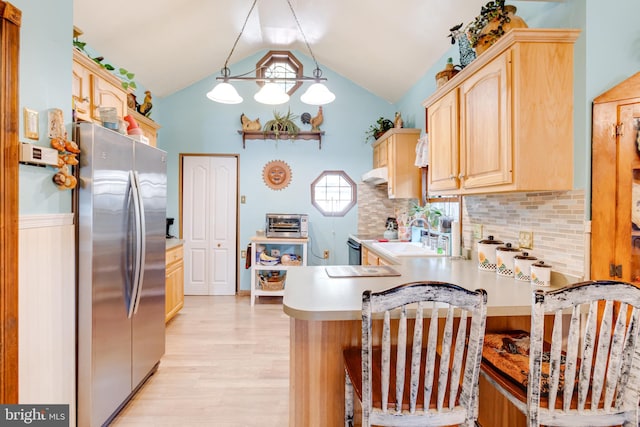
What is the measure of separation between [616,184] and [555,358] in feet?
3.29

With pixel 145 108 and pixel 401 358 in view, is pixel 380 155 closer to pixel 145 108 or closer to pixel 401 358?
pixel 145 108

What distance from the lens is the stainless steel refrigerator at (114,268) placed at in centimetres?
178

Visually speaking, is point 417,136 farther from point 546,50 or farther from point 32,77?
point 32,77

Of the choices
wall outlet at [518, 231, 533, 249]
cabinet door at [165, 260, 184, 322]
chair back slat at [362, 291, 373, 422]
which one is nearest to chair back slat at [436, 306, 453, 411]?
chair back slat at [362, 291, 373, 422]

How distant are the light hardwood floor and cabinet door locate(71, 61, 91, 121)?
74.9 inches

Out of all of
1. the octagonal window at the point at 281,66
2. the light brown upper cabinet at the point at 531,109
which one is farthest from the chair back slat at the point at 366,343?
the octagonal window at the point at 281,66

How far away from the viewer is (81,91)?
2236 mm

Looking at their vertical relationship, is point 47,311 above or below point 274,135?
below

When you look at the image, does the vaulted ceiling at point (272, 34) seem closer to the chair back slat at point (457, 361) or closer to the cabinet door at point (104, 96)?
the cabinet door at point (104, 96)

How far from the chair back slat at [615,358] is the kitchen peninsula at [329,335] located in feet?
1.19

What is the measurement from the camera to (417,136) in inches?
152

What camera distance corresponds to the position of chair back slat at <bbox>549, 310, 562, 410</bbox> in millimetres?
1041

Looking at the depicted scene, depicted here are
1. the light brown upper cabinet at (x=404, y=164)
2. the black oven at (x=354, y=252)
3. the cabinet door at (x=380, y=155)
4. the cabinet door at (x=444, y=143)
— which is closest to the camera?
the cabinet door at (x=444, y=143)

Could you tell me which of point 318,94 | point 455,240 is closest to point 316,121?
point 318,94
